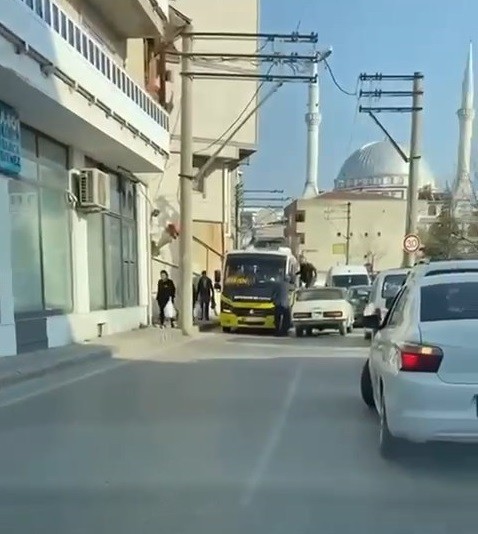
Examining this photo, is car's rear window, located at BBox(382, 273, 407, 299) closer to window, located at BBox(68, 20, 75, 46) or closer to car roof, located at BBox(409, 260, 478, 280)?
window, located at BBox(68, 20, 75, 46)

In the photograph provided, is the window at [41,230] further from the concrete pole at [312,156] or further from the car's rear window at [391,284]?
the concrete pole at [312,156]

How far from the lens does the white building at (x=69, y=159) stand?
14914 millimetres

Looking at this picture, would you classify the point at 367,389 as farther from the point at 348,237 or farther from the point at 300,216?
the point at 300,216

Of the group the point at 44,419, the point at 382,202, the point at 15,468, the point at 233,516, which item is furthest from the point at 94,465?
the point at 382,202

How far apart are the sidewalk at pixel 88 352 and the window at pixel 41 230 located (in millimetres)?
1159

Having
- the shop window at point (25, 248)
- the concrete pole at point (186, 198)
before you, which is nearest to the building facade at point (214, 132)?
the concrete pole at point (186, 198)

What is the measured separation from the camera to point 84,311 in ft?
67.6

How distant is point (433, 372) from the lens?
6.58 meters

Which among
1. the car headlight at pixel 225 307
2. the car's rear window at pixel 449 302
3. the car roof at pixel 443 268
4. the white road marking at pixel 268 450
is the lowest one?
the car headlight at pixel 225 307

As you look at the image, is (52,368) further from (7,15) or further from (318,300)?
(318,300)

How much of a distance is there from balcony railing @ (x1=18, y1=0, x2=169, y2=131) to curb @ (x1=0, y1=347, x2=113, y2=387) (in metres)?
5.91

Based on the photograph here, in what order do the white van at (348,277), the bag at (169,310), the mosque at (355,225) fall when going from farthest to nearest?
the mosque at (355,225) < the white van at (348,277) < the bag at (169,310)

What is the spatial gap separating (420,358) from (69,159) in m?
14.8

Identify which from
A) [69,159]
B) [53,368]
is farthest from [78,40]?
[53,368]
